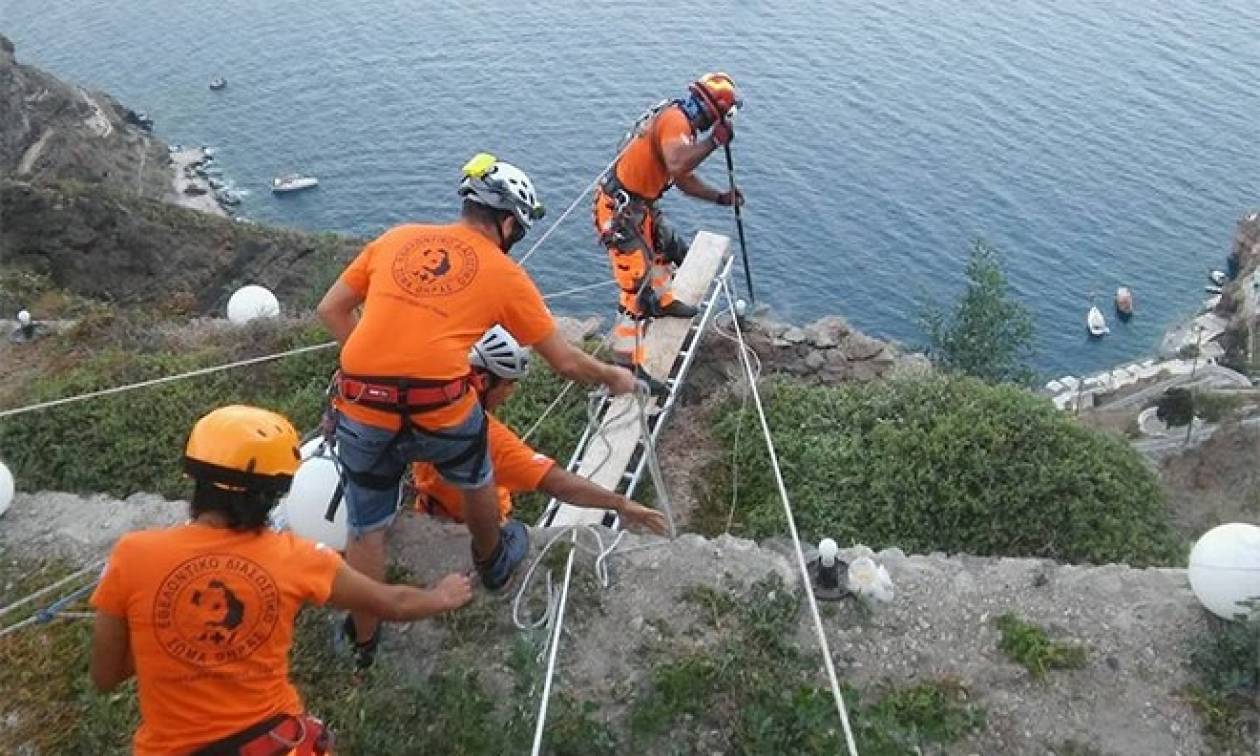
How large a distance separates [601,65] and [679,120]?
5796cm

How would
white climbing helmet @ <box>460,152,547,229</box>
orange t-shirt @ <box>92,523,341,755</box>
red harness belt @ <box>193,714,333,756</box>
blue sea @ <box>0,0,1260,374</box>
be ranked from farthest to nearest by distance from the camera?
blue sea @ <box>0,0,1260,374</box>
white climbing helmet @ <box>460,152,547,229</box>
red harness belt @ <box>193,714,333,756</box>
orange t-shirt @ <box>92,523,341,755</box>

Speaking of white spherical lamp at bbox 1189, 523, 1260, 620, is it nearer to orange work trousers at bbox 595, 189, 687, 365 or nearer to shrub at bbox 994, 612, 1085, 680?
shrub at bbox 994, 612, 1085, 680

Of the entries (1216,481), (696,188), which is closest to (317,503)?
(696,188)

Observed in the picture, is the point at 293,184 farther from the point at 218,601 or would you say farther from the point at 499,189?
the point at 218,601

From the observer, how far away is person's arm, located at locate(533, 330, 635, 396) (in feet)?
21.3

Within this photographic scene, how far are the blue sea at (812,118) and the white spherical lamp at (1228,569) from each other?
38.3 meters

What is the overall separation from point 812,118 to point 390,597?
191 ft

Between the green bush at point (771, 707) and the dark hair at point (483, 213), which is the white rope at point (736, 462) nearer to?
the green bush at point (771, 707)

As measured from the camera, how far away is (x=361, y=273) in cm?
652

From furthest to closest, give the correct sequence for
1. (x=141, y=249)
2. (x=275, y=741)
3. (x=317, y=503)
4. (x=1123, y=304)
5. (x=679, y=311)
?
(x=1123, y=304) < (x=141, y=249) < (x=679, y=311) < (x=317, y=503) < (x=275, y=741)

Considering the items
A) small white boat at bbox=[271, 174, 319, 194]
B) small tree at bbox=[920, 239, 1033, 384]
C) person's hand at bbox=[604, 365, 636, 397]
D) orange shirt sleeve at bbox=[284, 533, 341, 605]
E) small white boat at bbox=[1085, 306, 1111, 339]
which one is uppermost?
orange shirt sleeve at bbox=[284, 533, 341, 605]

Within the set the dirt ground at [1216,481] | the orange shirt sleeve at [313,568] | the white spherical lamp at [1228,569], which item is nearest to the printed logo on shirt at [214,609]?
the orange shirt sleeve at [313,568]

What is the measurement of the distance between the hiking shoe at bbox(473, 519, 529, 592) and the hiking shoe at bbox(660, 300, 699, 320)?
4769mm

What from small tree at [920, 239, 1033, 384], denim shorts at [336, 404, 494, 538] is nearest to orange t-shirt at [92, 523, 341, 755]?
denim shorts at [336, 404, 494, 538]
